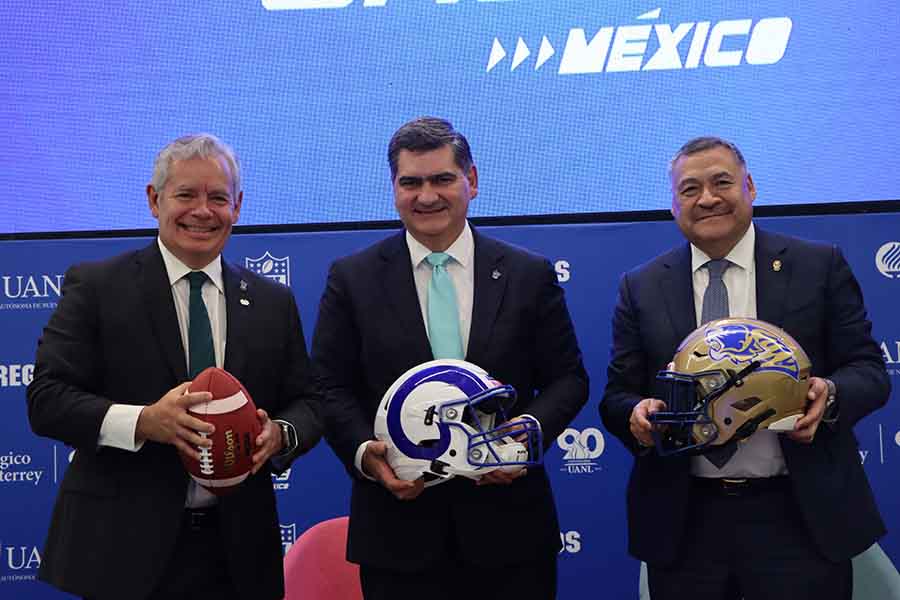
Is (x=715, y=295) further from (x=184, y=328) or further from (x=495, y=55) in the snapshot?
(x=495, y=55)

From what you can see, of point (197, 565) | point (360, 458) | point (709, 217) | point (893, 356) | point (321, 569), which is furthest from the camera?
point (893, 356)

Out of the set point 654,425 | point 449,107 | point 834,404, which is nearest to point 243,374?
point 654,425

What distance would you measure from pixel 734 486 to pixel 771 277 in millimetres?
713

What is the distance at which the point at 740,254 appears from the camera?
11.5 ft

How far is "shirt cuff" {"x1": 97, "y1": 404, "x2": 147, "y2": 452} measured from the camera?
9.46ft

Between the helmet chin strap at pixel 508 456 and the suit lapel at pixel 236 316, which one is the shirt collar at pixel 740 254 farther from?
the suit lapel at pixel 236 316

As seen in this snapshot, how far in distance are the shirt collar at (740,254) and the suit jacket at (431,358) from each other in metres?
0.49

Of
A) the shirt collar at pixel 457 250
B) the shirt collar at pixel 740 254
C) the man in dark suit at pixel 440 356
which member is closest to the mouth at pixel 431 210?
the man in dark suit at pixel 440 356

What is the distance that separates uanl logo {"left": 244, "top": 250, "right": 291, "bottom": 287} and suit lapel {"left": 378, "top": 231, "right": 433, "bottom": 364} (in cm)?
175

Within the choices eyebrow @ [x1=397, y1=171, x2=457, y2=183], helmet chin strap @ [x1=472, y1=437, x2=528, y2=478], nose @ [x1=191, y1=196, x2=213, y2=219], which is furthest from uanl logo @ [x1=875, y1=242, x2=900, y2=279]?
nose @ [x1=191, y1=196, x2=213, y2=219]

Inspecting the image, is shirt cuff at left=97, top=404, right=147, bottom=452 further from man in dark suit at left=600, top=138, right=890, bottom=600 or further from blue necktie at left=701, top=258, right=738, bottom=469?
blue necktie at left=701, top=258, right=738, bottom=469

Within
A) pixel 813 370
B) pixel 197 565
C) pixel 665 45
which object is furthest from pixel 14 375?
pixel 813 370

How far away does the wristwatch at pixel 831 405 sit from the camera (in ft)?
10.5

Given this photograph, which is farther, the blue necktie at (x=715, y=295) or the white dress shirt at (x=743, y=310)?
the blue necktie at (x=715, y=295)
